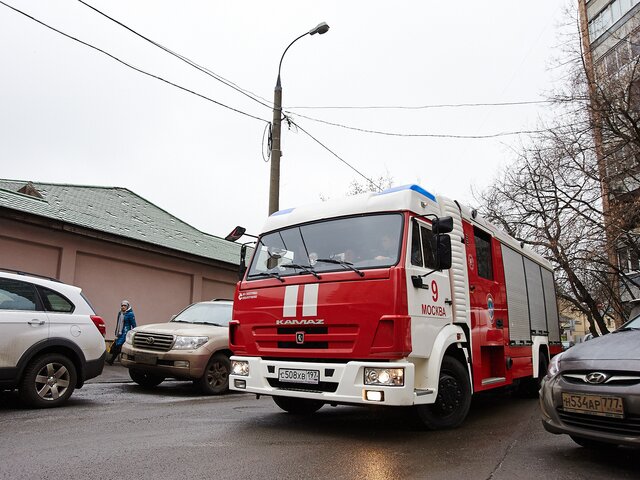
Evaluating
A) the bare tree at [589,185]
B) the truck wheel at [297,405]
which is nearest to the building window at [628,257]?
the bare tree at [589,185]

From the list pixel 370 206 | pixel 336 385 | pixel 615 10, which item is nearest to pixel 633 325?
pixel 370 206

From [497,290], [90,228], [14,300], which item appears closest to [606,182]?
[497,290]

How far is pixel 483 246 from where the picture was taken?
7.44 metres

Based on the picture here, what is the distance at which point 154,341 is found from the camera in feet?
29.3

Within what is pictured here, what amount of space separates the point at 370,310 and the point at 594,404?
2.04m

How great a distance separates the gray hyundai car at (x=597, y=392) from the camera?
405 centimetres

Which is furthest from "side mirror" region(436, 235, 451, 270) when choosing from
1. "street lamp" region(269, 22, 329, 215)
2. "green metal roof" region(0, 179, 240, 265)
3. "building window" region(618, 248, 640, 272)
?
"building window" region(618, 248, 640, 272)

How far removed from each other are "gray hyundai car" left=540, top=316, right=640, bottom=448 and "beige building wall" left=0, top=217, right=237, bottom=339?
11716 mm

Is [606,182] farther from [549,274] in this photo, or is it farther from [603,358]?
[603,358]

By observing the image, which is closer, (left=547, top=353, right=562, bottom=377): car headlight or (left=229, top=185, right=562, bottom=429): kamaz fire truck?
(left=547, top=353, right=562, bottom=377): car headlight

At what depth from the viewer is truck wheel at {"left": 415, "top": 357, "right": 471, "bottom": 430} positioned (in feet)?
A: 18.8

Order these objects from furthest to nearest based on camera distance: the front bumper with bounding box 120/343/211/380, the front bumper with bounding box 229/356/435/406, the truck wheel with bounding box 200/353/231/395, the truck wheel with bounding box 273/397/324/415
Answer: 1. the truck wheel with bounding box 200/353/231/395
2. the front bumper with bounding box 120/343/211/380
3. the truck wheel with bounding box 273/397/324/415
4. the front bumper with bounding box 229/356/435/406

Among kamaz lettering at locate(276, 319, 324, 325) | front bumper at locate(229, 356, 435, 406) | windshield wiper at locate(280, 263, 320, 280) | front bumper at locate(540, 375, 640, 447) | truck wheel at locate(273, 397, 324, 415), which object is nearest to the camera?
front bumper at locate(540, 375, 640, 447)

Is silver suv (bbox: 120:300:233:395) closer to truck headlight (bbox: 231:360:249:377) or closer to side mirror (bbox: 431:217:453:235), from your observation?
truck headlight (bbox: 231:360:249:377)
